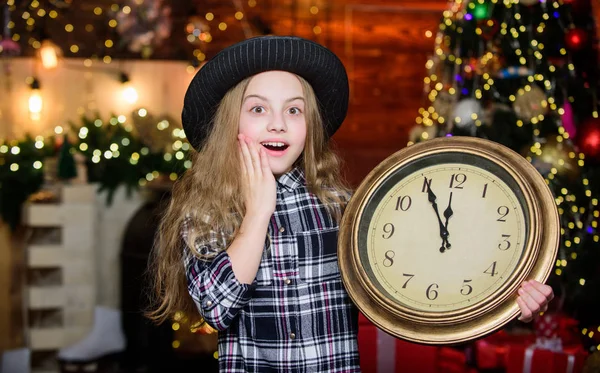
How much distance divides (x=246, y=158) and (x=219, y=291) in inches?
10.7

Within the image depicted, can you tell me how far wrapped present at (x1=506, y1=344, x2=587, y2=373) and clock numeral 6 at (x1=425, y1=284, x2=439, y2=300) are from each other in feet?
5.26

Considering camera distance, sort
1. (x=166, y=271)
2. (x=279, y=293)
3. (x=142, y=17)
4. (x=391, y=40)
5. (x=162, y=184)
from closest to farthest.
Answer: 1. (x=279, y=293)
2. (x=166, y=271)
3. (x=162, y=184)
4. (x=142, y=17)
5. (x=391, y=40)

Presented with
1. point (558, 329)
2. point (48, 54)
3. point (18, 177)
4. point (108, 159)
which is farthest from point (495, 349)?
point (48, 54)

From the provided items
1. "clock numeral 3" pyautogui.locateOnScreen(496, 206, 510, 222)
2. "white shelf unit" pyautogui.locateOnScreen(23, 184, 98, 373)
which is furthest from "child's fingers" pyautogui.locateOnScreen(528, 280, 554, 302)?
"white shelf unit" pyautogui.locateOnScreen(23, 184, 98, 373)

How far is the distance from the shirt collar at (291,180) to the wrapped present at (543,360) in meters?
1.54

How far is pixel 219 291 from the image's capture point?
1.40 metres

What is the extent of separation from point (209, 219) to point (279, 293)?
0.69 feet

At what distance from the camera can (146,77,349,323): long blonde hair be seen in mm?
1544

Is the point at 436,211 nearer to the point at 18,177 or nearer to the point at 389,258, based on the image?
the point at 389,258

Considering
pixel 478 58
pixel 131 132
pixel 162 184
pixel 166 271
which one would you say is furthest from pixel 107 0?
pixel 166 271

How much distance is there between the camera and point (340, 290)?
4.98 ft

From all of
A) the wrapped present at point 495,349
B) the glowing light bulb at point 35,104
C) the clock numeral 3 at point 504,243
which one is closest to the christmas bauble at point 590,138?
the wrapped present at point 495,349

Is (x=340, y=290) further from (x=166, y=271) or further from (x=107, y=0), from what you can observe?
(x=107, y=0)

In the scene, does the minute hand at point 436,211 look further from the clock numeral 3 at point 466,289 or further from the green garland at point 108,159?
the green garland at point 108,159
